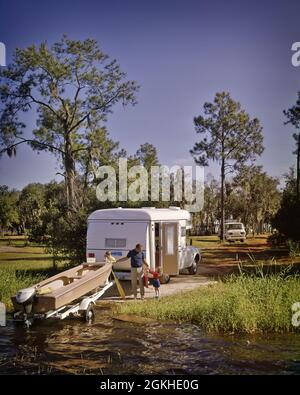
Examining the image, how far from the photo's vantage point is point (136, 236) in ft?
44.7

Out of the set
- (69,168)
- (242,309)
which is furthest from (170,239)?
(69,168)

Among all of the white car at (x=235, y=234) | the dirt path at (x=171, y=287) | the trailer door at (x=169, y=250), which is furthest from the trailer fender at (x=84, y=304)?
the white car at (x=235, y=234)

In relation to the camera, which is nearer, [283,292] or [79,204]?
[283,292]

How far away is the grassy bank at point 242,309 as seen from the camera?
8953mm

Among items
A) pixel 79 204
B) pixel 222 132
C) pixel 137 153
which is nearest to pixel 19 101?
pixel 79 204

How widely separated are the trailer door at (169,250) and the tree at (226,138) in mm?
4229

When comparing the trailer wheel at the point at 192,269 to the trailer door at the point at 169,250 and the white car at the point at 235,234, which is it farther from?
the white car at the point at 235,234

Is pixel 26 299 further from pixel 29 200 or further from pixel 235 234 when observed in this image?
pixel 29 200

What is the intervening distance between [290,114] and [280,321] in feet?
28.2

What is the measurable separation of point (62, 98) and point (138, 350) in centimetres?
1260

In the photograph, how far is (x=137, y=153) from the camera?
72.7 ft

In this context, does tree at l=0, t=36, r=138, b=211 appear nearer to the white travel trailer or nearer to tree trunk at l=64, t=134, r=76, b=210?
tree trunk at l=64, t=134, r=76, b=210

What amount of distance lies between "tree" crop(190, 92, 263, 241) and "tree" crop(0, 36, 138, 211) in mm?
3699

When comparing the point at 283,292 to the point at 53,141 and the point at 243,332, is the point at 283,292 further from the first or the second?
the point at 53,141
